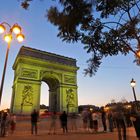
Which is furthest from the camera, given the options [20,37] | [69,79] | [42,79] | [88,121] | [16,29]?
[69,79]

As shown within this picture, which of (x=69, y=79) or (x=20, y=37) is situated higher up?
(x=69, y=79)

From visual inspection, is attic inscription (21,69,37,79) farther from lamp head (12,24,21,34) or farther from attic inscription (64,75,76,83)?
lamp head (12,24,21,34)

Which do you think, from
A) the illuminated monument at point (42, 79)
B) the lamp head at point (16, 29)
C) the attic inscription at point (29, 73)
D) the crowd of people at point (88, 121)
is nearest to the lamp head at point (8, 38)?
the lamp head at point (16, 29)

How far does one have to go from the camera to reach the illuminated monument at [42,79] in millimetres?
29788

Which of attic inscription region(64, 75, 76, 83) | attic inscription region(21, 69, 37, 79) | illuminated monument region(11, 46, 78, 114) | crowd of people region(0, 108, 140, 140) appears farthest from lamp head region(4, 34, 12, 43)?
attic inscription region(64, 75, 76, 83)

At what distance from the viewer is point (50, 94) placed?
36250mm

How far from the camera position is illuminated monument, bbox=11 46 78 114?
2979 centimetres

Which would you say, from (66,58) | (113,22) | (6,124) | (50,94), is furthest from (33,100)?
(113,22)

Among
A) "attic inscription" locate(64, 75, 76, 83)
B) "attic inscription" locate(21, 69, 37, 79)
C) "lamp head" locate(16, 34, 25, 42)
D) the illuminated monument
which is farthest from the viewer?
"attic inscription" locate(64, 75, 76, 83)

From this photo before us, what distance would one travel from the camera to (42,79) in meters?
33.9

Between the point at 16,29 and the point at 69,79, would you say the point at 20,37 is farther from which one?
the point at 69,79

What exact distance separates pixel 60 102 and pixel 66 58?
8571 millimetres

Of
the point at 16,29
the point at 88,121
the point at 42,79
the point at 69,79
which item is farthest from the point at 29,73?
the point at 16,29

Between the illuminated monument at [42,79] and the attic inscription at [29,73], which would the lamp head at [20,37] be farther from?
the attic inscription at [29,73]
